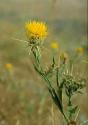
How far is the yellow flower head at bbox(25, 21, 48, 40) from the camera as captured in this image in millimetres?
2514

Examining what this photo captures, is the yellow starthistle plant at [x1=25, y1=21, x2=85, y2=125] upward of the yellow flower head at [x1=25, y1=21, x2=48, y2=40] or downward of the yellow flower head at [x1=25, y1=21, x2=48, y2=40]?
downward

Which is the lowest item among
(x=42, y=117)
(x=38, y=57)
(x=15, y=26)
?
(x=42, y=117)

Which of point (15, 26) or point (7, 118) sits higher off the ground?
point (15, 26)

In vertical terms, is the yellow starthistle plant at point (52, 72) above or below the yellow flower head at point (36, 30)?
below

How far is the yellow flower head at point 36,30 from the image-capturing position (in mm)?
2514

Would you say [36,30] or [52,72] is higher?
[36,30]

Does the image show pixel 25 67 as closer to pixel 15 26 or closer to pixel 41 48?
pixel 15 26

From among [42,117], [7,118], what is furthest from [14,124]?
[42,117]

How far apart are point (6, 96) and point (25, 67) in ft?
8.82

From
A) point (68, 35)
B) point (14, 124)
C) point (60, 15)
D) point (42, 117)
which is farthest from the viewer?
point (60, 15)

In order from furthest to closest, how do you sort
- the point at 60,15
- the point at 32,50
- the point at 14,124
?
the point at 60,15 → the point at 14,124 → the point at 32,50

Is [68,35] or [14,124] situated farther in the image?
[68,35]

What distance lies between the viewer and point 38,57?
2.57 meters

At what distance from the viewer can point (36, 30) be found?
2.52 metres
